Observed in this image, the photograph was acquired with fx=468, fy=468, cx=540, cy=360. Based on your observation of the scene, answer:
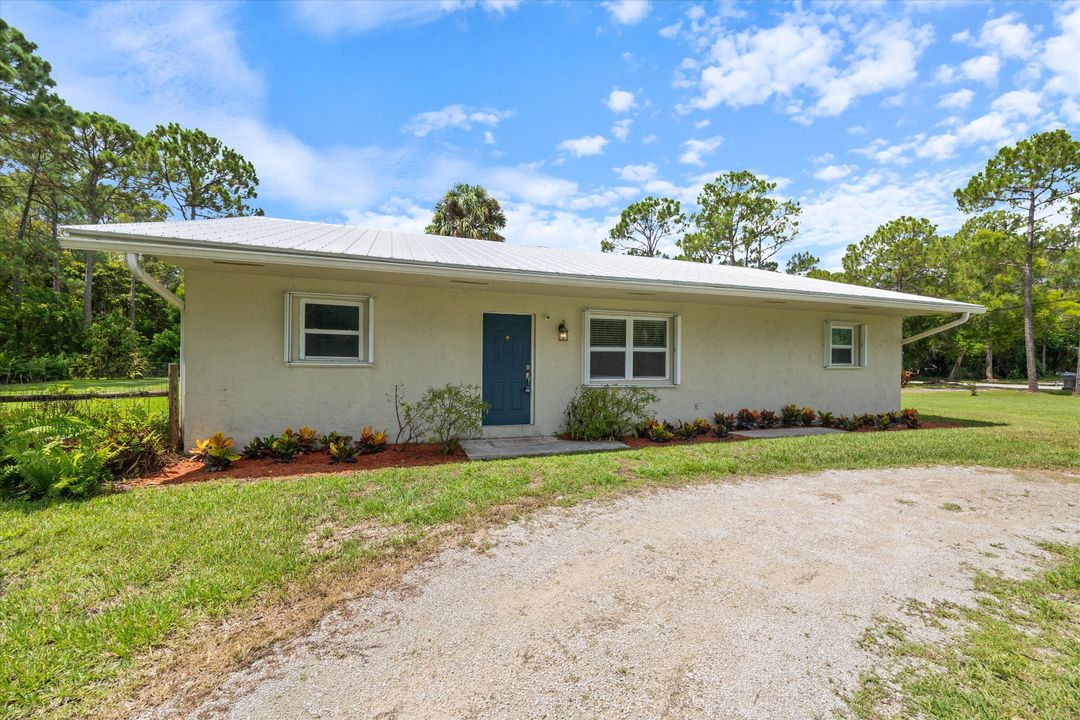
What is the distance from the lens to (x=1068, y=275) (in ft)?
66.3

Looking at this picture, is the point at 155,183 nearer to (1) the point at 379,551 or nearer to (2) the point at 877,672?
(1) the point at 379,551

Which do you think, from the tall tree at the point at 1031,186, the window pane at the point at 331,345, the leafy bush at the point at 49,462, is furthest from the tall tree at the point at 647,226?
the leafy bush at the point at 49,462

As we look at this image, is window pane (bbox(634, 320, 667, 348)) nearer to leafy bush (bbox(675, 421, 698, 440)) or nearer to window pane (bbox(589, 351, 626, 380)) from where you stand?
window pane (bbox(589, 351, 626, 380))

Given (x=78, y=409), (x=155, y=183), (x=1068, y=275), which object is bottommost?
(x=78, y=409)

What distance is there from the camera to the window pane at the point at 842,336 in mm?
10164

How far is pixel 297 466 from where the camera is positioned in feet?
18.8

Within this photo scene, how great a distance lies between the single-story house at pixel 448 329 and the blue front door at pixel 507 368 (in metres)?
0.02

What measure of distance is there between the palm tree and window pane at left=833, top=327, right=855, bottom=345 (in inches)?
Answer: 614

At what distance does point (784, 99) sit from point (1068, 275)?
20125 mm

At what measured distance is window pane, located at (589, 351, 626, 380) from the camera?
8266 mm

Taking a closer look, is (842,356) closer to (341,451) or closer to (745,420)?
(745,420)

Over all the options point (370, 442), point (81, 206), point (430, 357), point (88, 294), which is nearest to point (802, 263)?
point (430, 357)

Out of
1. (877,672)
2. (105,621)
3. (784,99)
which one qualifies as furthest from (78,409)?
(784,99)

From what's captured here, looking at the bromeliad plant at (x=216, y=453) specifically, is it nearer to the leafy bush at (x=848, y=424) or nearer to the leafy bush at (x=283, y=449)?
the leafy bush at (x=283, y=449)
